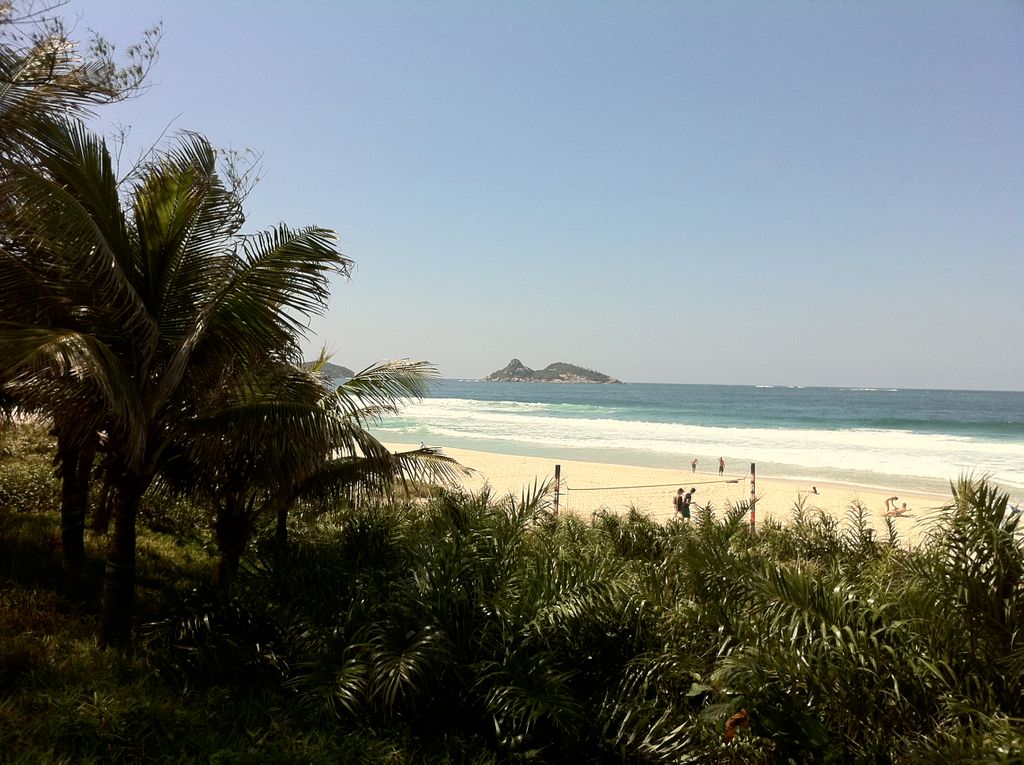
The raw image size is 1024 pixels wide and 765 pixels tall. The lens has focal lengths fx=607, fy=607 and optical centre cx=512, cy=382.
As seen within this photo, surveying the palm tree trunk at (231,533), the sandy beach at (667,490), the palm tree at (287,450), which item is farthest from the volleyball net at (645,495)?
the palm tree trunk at (231,533)

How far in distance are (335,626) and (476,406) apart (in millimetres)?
69371

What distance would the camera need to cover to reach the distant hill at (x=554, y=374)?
176 meters

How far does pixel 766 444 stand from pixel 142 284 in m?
37.9

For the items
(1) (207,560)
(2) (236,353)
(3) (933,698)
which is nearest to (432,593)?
(2) (236,353)

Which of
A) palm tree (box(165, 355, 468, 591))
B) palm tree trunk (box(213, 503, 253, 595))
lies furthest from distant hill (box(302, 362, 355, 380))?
palm tree trunk (box(213, 503, 253, 595))

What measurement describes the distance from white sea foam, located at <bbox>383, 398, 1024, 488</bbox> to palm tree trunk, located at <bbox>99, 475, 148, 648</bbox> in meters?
15.1

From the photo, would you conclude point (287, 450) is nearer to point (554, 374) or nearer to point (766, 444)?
point (766, 444)

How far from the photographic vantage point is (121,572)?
4.85 metres

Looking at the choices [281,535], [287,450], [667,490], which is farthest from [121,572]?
[667,490]

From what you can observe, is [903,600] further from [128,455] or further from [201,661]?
[128,455]

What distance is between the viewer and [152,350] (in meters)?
4.67

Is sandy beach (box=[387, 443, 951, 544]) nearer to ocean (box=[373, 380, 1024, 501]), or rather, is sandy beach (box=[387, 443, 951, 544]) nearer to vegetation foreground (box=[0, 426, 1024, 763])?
ocean (box=[373, 380, 1024, 501])

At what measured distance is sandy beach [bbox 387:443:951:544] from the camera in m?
16.4

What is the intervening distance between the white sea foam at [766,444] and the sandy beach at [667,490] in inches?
155
